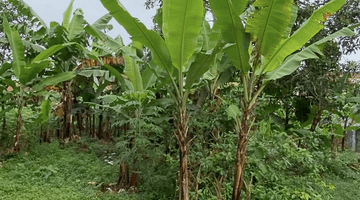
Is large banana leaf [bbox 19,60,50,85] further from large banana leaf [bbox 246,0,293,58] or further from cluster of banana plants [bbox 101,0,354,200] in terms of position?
large banana leaf [bbox 246,0,293,58]

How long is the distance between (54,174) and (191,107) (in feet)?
9.47

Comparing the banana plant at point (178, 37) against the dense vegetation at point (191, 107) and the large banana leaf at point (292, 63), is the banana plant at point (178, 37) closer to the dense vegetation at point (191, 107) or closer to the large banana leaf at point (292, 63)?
the dense vegetation at point (191, 107)

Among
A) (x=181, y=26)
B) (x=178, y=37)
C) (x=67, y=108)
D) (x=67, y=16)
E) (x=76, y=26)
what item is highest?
(x=67, y=16)

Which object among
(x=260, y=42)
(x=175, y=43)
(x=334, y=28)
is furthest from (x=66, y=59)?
(x=334, y=28)

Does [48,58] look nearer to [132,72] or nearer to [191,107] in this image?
[132,72]

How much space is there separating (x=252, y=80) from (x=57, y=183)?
3.61 meters

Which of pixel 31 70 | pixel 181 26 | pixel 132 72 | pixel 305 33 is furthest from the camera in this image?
pixel 31 70

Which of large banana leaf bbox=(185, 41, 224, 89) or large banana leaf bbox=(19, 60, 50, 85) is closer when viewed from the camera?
large banana leaf bbox=(185, 41, 224, 89)

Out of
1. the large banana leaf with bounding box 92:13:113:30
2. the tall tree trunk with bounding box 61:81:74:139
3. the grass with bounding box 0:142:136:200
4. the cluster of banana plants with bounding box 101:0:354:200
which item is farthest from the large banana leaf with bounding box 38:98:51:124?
the cluster of banana plants with bounding box 101:0:354:200

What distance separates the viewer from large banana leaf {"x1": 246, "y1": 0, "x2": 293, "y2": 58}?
3.30m

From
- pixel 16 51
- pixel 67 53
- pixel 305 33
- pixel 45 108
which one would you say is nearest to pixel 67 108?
pixel 45 108

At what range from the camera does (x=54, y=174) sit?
5480mm

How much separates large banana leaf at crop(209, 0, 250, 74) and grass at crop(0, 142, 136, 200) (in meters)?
2.53

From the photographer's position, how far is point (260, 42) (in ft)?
11.7
